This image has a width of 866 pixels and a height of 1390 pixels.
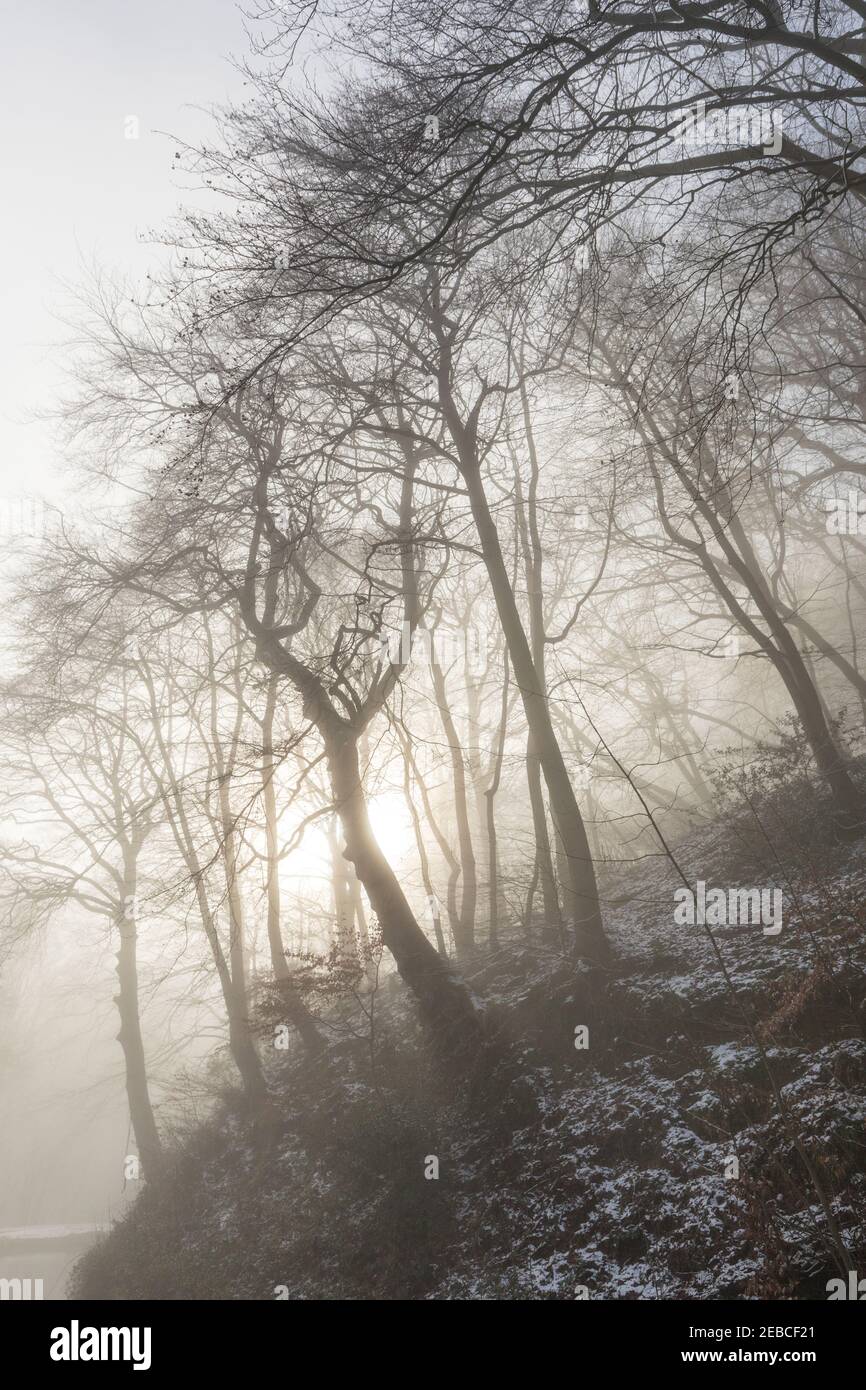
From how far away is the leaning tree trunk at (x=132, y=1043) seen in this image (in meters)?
14.5

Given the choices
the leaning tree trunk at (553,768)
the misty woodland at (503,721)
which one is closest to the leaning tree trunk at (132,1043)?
the misty woodland at (503,721)

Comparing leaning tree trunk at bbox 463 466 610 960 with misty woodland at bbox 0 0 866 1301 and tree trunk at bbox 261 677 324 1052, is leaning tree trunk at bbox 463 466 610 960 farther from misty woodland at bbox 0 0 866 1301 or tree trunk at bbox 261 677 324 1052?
tree trunk at bbox 261 677 324 1052

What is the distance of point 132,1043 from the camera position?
15.6m

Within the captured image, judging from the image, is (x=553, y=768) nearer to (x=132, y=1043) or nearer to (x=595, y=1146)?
(x=595, y=1146)

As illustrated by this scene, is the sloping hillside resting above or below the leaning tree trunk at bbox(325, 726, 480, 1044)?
below

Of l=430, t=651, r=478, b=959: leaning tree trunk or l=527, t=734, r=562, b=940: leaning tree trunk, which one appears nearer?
l=527, t=734, r=562, b=940: leaning tree trunk

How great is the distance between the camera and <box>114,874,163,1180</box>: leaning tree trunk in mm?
14484

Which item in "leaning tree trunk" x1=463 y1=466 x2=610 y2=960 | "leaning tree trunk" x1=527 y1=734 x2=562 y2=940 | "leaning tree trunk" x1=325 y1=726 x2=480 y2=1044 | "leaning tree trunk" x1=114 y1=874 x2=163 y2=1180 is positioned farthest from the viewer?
"leaning tree trunk" x1=114 y1=874 x2=163 y2=1180

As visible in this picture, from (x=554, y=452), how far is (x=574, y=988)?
26.4 ft

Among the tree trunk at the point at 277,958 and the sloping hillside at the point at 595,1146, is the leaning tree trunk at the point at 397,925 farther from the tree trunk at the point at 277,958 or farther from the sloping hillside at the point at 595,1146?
the tree trunk at the point at 277,958

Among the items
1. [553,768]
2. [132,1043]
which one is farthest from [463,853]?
[132,1043]
